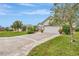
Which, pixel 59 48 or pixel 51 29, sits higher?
pixel 51 29

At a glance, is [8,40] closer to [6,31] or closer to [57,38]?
[6,31]

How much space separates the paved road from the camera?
83.4 inches

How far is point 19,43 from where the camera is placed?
2.15 m

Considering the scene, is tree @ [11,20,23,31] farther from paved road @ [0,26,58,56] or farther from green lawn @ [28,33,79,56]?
green lawn @ [28,33,79,56]

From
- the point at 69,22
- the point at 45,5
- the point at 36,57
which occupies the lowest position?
the point at 36,57

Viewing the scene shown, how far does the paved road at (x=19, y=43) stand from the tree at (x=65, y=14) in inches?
5.2

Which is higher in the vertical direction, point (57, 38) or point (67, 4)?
point (67, 4)

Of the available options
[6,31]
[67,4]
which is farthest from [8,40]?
[67,4]

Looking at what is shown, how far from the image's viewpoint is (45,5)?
2.12 metres

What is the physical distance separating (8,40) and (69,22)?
54 cm

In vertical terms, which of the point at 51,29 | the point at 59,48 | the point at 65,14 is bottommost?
the point at 59,48

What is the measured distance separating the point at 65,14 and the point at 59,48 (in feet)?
0.97

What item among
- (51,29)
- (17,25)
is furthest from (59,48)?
(17,25)

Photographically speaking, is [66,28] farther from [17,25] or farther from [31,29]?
[17,25]
